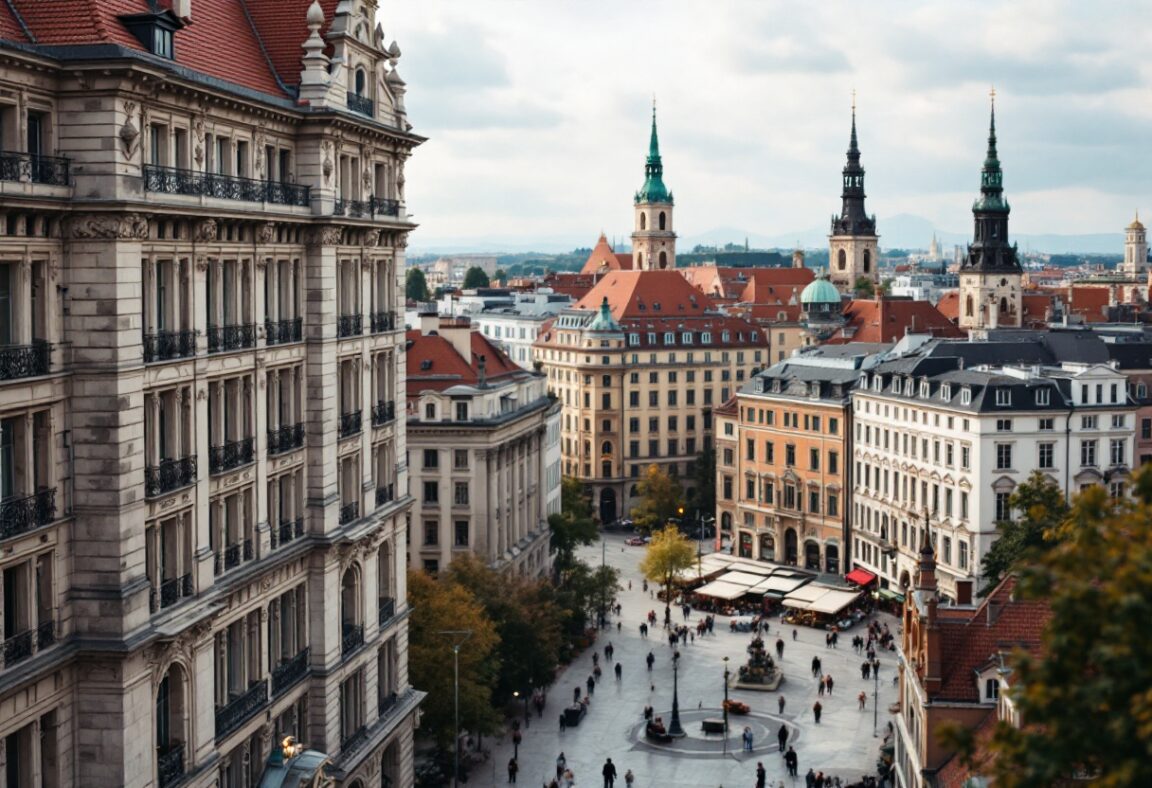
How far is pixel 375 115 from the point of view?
56.1m

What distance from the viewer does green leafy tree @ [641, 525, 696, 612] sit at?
11056cm

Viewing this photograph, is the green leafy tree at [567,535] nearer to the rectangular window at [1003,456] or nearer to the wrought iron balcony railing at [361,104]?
the rectangular window at [1003,456]

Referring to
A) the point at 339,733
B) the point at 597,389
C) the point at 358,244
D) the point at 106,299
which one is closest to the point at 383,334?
the point at 358,244

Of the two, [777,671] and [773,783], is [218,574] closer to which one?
[773,783]

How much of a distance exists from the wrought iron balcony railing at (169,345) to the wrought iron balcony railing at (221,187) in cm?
355

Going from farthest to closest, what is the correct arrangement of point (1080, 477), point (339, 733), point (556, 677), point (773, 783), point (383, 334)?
point (1080, 477) < point (556, 677) < point (773, 783) < point (383, 334) < point (339, 733)

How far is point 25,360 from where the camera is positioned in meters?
36.3

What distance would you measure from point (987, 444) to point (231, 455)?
6973cm

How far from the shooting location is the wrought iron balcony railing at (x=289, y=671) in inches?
1946

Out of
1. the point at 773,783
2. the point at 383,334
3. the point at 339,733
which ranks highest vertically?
the point at 383,334

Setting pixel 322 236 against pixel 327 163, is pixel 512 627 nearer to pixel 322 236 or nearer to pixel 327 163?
pixel 322 236

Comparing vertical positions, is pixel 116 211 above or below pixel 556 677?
above

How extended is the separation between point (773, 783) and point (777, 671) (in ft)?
62.6

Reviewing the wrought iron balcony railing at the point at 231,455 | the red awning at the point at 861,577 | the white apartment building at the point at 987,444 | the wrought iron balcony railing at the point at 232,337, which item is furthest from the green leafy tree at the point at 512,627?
the red awning at the point at 861,577
